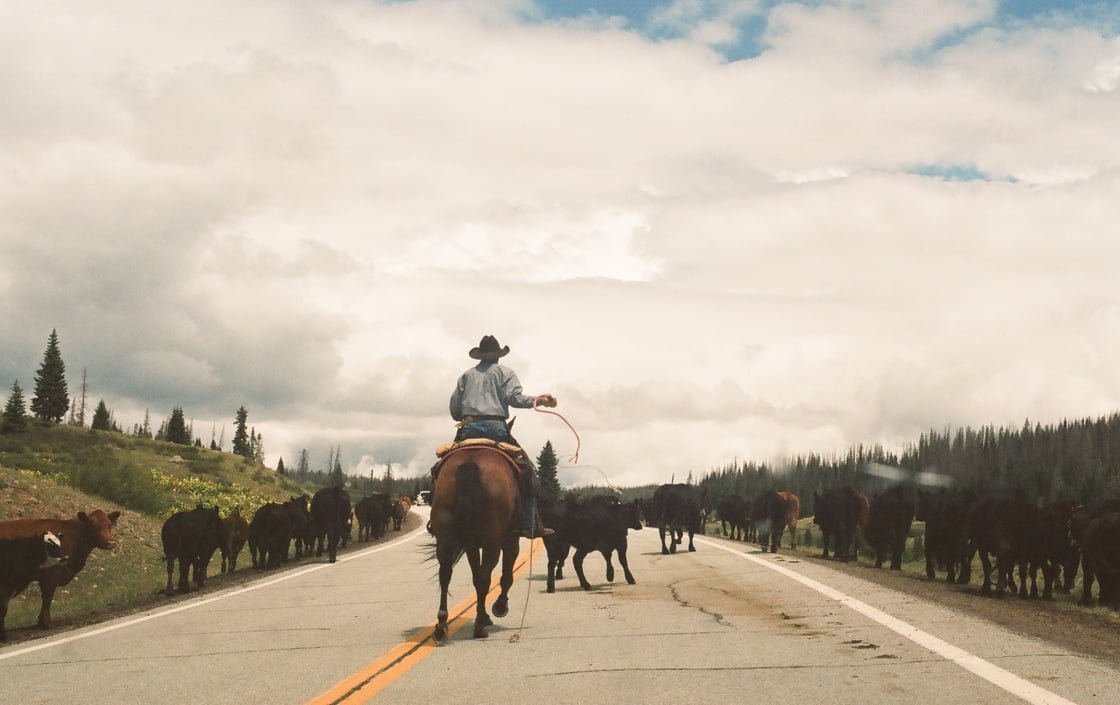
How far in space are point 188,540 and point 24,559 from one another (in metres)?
5.88

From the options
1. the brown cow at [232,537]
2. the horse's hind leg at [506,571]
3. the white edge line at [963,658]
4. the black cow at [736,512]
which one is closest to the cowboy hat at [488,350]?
the horse's hind leg at [506,571]

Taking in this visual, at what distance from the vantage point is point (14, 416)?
8456cm

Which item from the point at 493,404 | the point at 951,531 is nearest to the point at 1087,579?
the point at 951,531

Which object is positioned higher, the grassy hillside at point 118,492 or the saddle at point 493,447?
the saddle at point 493,447

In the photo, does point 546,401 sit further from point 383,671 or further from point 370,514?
point 370,514

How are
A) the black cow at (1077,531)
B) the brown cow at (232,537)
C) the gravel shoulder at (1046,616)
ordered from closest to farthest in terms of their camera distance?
1. the gravel shoulder at (1046,616)
2. the black cow at (1077,531)
3. the brown cow at (232,537)

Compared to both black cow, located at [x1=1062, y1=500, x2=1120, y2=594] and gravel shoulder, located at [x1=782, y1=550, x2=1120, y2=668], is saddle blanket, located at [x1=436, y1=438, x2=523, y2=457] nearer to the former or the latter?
gravel shoulder, located at [x1=782, y1=550, x2=1120, y2=668]

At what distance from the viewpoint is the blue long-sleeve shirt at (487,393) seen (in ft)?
33.8

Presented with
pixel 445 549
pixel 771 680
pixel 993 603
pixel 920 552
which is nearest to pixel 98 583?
pixel 445 549

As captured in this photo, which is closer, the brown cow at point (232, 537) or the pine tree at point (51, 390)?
the brown cow at point (232, 537)

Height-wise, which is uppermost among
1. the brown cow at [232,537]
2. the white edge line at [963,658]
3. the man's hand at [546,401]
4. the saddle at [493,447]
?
the man's hand at [546,401]

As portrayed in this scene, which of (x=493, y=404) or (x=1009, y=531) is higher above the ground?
(x=493, y=404)

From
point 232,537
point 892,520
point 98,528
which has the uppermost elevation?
point 892,520

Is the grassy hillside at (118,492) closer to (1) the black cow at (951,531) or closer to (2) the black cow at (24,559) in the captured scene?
(2) the black cow at (24,559)
